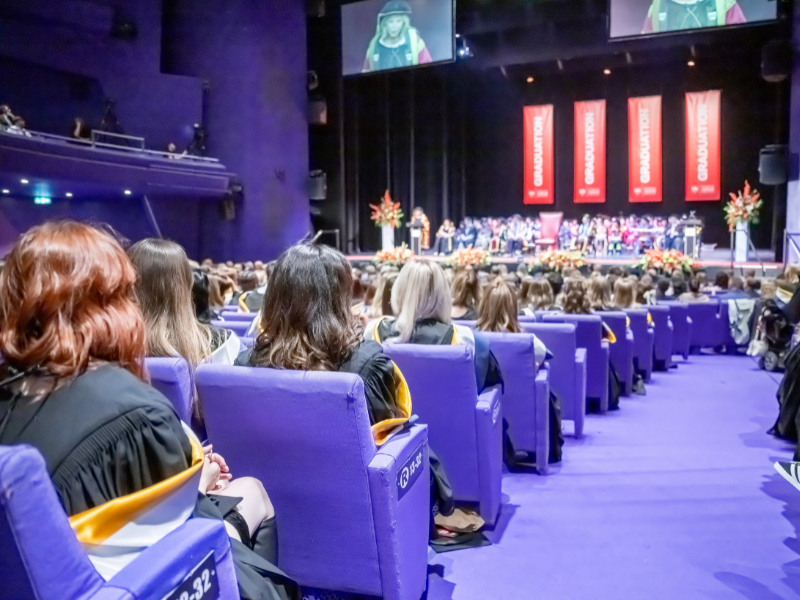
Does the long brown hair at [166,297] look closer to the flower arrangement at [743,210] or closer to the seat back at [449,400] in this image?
the seat back at [449,400]

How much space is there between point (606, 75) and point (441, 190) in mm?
3997

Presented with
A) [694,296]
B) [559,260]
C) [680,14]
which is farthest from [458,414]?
[680,14]

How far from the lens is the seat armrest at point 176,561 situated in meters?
1.02

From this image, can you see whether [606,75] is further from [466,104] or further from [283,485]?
[283,485]

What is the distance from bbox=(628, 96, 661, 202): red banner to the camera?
12.8m

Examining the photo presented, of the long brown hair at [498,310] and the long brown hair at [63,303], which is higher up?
the long brown hair at [63,303]

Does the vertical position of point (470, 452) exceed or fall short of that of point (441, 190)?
it falls short

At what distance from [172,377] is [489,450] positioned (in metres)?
1.30

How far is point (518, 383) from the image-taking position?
3.23 m

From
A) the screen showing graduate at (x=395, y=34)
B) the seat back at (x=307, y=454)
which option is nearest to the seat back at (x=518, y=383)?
the seat back at (x=307, y=454)

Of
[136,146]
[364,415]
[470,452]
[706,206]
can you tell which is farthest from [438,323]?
[706,206]

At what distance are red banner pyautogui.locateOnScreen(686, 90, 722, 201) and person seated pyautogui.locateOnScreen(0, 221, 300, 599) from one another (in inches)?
513

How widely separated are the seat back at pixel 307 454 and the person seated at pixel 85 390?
1.61 ft

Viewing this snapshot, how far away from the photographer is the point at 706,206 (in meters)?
13.2
